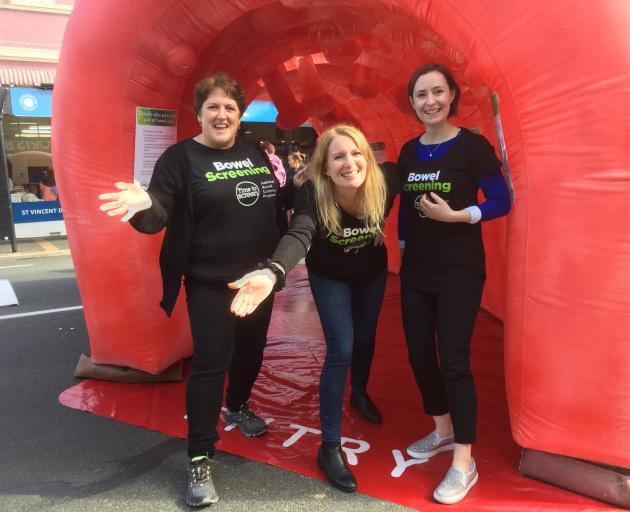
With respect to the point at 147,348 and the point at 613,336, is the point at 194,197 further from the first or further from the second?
the point at 613,336

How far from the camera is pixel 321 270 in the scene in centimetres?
237

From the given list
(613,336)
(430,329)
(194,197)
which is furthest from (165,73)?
(613,336)

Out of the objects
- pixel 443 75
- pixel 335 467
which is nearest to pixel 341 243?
pixel 443 75

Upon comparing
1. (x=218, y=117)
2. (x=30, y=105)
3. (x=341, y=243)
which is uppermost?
(x=30, y=105)

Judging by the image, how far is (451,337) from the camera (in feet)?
7.30

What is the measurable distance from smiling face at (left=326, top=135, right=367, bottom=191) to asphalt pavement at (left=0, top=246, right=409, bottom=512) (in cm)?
133

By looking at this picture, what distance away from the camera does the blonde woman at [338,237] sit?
2258 mm

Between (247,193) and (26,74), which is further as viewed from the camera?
(26,74)

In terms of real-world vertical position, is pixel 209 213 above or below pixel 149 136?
below

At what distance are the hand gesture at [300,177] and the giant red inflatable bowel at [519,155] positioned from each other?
844 mm

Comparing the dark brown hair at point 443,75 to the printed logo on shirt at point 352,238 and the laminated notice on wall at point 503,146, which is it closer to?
the laminated notice on wall at point 503,146

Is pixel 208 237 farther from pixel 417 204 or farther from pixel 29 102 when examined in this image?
pixel 29 102

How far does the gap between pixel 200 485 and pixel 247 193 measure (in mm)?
1255

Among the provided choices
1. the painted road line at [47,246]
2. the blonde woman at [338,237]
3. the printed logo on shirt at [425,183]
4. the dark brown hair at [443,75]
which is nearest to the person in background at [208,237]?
the blonde woman at [338,237]
